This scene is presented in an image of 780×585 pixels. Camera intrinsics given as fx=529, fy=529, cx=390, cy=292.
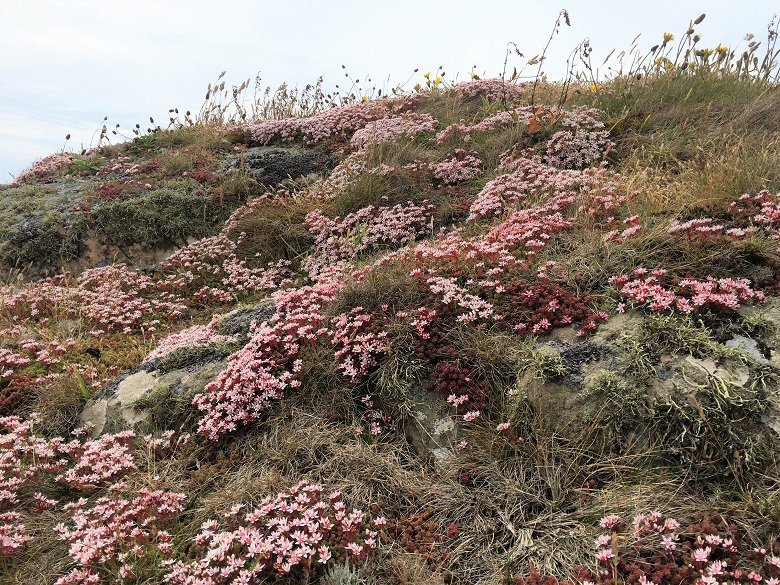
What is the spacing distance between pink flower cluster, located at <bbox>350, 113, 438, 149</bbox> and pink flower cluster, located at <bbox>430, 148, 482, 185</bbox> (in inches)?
56.9

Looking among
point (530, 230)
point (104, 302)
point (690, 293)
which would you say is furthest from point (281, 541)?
point (104, 302)

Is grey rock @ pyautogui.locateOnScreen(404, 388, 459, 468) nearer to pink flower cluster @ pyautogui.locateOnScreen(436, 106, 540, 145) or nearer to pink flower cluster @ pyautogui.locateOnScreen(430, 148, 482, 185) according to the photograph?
pink flower cluster @ pyautogui.locateOnScreen(430, 148, 482, 185)

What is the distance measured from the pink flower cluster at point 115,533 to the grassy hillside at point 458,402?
0.02m

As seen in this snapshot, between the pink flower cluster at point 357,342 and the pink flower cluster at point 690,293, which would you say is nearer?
the pink flower cluster at point 690,293

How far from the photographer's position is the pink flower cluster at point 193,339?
5.45 meters

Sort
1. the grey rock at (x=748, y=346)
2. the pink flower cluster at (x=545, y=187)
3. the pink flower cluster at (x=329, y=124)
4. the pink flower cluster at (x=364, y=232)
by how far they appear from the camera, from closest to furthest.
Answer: the grey rock at (x=748, y=346), the pink flower cluster at (x=545, y=187), the pink flower cluster at (x=364, y=232), the pink flower cluster at (x=329, y=124)

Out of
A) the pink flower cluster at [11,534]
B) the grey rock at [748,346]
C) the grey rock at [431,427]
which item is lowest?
the pink flower cluster at [11,534]

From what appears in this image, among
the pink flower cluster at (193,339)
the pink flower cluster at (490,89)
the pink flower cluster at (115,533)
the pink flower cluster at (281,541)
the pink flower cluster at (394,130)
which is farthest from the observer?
the pink flower cluster at (490,89)

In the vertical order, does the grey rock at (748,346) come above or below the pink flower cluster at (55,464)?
above

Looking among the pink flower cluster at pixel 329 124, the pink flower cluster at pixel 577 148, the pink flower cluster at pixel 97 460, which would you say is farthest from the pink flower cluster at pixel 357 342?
the pink flower cluster at pixel 329 124

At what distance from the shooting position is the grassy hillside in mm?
3088

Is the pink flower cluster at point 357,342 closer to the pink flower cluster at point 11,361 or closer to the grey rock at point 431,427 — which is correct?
the grey rock at point 431,427

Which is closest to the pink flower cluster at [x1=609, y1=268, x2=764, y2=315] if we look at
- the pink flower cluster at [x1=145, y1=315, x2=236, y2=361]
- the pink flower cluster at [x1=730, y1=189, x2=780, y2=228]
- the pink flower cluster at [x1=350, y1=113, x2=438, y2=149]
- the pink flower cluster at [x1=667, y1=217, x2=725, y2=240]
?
the pink flower cluster at [x1=667, y1=217, x2=725, y2=240]

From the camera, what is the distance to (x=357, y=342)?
4.55m
